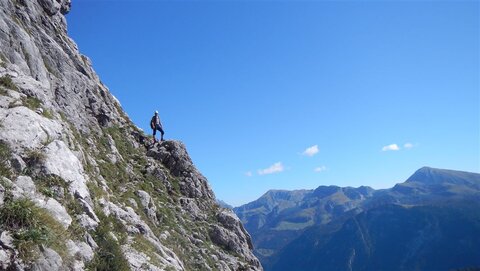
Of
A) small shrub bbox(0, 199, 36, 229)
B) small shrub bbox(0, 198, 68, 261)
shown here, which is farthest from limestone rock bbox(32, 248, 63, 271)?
small shrub bbox(0, 199, 36, 229)

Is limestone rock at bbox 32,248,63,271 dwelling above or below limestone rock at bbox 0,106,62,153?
below

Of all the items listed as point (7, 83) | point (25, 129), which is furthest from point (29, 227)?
point (7, 83)

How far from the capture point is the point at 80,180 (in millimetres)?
18719

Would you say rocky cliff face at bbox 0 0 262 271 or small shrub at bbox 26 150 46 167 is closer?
rocky cliff face at bbox 0 0 262 271

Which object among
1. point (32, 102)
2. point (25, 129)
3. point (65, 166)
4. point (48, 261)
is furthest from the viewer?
point (32, 102)

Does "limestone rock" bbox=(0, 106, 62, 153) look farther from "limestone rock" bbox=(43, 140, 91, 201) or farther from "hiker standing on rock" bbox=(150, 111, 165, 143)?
"hiker standing on rock" bbox=(150, 111, 165, 143)

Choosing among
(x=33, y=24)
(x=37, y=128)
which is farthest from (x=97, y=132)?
(x=37, y=128)

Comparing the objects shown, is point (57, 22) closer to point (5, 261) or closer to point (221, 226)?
point (221, 226)

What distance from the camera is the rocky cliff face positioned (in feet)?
45.4

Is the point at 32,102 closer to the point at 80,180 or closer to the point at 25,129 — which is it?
the point at 25,129

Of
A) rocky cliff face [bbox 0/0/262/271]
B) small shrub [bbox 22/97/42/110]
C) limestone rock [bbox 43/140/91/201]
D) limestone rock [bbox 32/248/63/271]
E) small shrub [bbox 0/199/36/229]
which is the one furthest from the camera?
small shrub [bbox 22/97/42/110]

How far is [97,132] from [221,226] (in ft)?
53.1

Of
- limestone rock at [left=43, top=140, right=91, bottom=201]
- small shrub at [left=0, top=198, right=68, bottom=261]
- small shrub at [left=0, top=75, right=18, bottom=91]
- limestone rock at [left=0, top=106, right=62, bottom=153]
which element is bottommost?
small shrub at [left=0, top=198, right=68, bottom=261]

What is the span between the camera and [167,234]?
3039 centimetres
